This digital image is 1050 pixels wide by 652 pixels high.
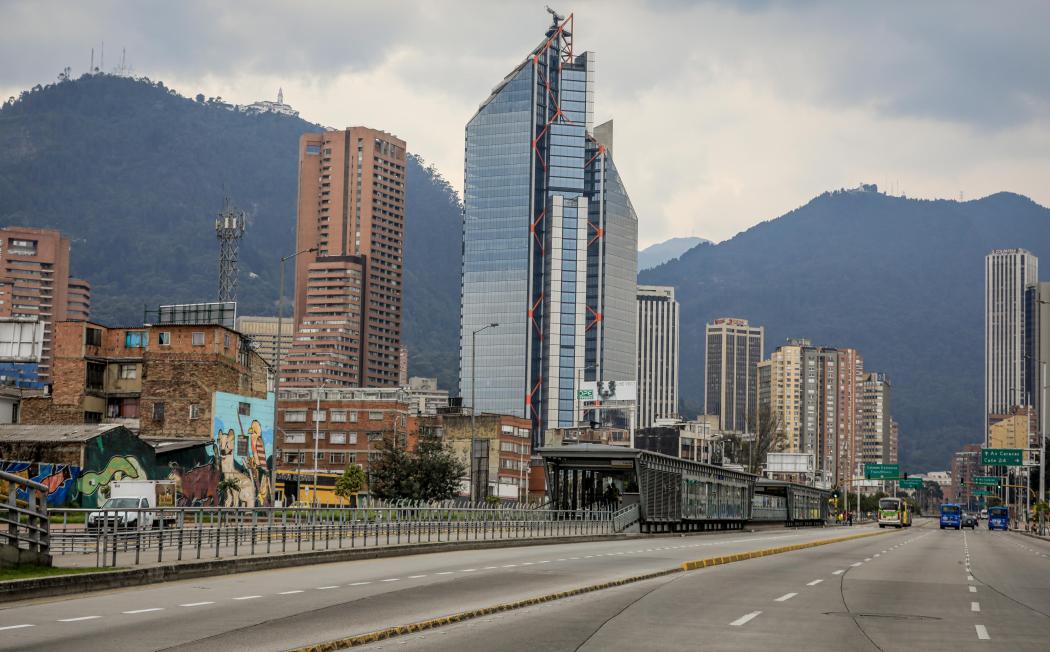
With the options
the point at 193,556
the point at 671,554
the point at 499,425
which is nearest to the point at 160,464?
the point at 671,554

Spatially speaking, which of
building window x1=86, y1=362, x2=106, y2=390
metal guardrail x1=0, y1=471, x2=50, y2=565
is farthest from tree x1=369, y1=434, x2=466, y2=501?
metal guardrail x1=0, y1=471, x2=50, y2=565

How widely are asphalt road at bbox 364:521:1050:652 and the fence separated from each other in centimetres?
1045

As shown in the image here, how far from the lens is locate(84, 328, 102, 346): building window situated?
311ft

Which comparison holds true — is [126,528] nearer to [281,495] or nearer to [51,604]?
[51,604]

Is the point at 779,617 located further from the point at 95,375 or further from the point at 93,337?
the point at 93,337

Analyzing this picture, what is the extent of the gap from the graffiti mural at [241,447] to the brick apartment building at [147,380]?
19 cm

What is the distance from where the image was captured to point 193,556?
30844 millimetres

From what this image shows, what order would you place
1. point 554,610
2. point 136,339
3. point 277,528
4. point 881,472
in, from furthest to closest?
point 881,472 < point 136,339 < point 277,528 < point 554,610

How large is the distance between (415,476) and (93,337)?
89.1 feet

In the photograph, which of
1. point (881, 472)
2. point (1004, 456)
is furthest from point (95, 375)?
point (881, 472)

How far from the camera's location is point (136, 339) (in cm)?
9562

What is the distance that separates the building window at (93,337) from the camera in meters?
94.9

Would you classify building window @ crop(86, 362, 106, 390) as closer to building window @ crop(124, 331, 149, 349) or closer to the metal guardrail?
building window @ crop(124, 331, 149, 349)

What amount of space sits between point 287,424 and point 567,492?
7642 cm
